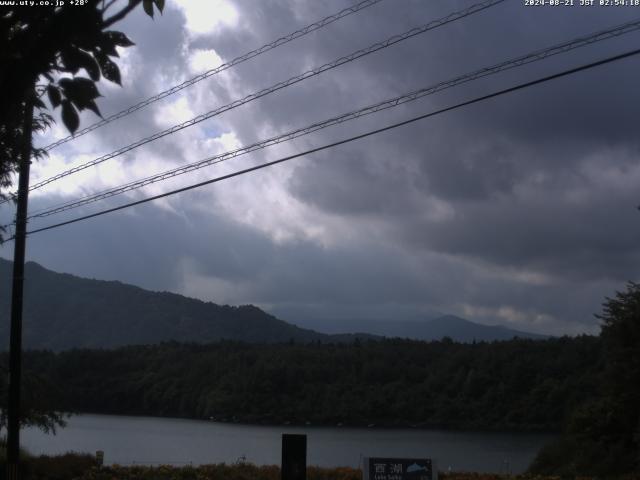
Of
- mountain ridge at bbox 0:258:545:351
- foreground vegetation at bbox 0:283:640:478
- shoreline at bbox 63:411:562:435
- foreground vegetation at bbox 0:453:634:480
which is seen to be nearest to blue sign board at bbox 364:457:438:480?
foreground vegetation at bbox 0:453:634:480

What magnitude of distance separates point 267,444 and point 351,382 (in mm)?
15329

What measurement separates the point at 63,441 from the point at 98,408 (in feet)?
59.3

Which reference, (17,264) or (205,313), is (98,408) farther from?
(205,313)

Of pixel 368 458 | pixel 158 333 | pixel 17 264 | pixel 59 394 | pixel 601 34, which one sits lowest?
pixel 368 458

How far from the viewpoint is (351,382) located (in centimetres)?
5306

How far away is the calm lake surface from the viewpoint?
30.9m

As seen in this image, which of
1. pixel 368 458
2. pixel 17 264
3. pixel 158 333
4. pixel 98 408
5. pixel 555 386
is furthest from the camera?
pixel 158 333

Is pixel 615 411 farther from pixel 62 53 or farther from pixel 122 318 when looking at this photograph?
pixel 122 318

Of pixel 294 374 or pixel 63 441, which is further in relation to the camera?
pixel 294 374

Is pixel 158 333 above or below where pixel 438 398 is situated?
above

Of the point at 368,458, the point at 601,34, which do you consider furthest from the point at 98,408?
the point at 601,34

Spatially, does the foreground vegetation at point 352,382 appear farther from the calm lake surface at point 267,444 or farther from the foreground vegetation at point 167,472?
the foreground vegetation at point 167,472

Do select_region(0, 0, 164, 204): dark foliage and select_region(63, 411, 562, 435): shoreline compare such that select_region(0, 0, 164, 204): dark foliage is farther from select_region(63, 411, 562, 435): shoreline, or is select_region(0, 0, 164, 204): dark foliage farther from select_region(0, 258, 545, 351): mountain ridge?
select_region(0, 258, 545, 351): mountain ridge

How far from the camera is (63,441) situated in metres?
40.5
